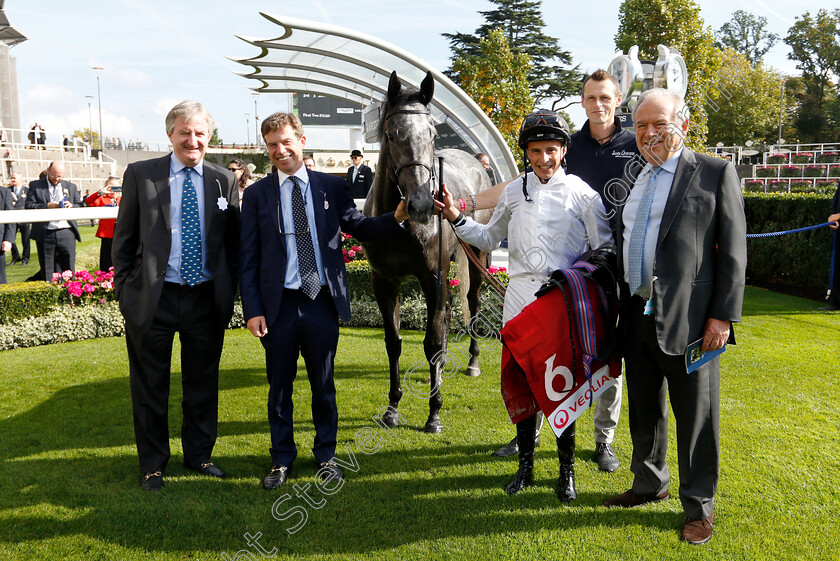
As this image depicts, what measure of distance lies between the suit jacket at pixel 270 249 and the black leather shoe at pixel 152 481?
113 cm

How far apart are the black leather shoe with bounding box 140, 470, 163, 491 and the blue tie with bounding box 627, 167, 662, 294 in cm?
288

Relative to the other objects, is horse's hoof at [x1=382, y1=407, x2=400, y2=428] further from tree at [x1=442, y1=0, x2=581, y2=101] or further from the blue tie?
tree at [x1=442, y1=0, x2=581, y2=101]

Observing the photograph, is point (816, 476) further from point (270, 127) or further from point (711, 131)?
point (711, 131)

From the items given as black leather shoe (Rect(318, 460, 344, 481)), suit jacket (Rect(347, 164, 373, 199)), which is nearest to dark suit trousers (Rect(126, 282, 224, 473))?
black leather shoe (Rect(318, 460, 344, 481))

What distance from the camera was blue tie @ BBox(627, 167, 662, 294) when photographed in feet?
8.64

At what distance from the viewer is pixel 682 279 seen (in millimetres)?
2508

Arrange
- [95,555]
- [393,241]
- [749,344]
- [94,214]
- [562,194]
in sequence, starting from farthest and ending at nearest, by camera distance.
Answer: [94,214] < [749,344] < [393,241] < [562,194] < [95,555]

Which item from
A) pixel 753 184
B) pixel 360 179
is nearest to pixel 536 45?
pixel 753 184

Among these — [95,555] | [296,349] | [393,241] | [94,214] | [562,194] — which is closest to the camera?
[95,555]

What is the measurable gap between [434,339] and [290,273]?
134 cm

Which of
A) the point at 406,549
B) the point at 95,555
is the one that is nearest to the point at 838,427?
the point at 406,549

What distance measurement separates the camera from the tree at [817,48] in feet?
145

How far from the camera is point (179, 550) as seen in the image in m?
2.68

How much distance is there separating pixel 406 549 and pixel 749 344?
16.5ft
